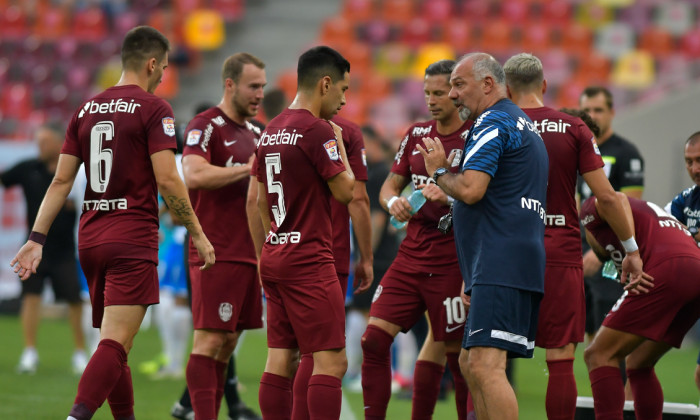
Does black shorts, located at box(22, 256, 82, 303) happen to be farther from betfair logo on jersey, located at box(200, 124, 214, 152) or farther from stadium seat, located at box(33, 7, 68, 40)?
stadium seat, located at box(33, 7, 68, 40)

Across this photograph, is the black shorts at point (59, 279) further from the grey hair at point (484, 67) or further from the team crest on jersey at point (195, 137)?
the grey hair at point (484, 67)

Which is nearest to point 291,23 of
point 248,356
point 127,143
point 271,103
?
point 248,356

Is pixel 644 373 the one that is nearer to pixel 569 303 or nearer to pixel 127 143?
pixel 569 303

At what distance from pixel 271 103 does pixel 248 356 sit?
5.73 m

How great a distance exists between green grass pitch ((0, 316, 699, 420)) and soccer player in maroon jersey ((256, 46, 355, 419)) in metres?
1.44

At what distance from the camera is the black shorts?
10539 mm

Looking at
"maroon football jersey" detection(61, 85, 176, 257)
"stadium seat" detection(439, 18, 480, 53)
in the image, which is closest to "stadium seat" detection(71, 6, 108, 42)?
"stadium seat" detection(439, 18, 480, 53)

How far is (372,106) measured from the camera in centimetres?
2016

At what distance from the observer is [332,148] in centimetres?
548

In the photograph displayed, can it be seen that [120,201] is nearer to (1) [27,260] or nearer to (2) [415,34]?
(1) [27,260]

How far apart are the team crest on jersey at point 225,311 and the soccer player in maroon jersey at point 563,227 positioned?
6.79ft

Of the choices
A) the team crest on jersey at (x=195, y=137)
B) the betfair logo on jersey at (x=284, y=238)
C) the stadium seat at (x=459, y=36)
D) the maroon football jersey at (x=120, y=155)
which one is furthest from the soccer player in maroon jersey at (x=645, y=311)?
the stadium seat at (x=459, y=36)

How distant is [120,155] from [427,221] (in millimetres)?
2123

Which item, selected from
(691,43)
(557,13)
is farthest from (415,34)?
(691,43)
